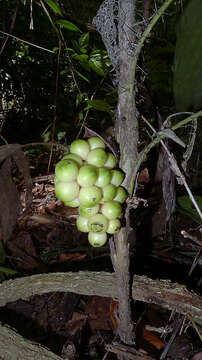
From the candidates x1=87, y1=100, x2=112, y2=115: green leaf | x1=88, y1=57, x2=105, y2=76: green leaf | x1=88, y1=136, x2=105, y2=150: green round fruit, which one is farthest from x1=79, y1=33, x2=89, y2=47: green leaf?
x1=88, y1=136, x2=105, y2=150: green round fruit

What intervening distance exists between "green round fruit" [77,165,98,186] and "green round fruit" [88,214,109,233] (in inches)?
3.3

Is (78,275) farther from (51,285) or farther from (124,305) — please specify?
(124,305)

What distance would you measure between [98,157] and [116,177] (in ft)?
0.20

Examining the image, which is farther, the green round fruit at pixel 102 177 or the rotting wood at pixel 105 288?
the rotting wood at pixel 105 288

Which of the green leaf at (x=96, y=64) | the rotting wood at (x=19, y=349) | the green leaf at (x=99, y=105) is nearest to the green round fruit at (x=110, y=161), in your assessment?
the green leaf at (x=99, y=105)

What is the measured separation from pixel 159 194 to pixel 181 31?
104cm

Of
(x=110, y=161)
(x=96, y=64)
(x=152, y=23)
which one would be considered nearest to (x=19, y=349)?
(x=110, y=161)

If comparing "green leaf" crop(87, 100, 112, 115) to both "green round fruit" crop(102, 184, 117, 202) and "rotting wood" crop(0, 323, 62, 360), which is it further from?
"rotting wood" crop(0, 323, 62, 360)

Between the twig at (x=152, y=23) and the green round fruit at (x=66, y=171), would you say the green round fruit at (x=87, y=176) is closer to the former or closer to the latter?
the green round fruit at (x=66, y=171)

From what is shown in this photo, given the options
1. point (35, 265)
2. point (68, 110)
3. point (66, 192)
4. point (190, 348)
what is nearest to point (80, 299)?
point (35, 265)

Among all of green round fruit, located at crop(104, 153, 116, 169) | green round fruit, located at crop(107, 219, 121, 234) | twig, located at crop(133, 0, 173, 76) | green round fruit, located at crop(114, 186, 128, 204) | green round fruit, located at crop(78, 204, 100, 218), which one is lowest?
green round fruit, located at crop(107, 219, 121, 234)

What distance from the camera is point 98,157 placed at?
0.62m

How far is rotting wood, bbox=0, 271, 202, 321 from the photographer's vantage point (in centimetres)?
90

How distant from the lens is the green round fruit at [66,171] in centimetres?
58
